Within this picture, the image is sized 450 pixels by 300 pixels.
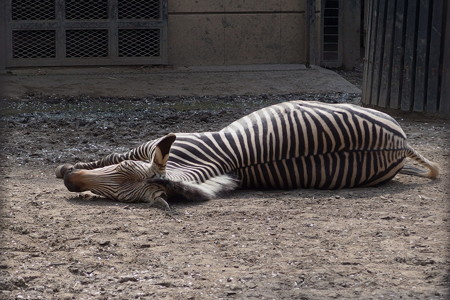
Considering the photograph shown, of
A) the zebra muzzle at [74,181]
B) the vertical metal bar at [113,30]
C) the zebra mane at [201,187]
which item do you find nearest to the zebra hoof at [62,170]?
Answer: the zebra muzzle at [74,181]

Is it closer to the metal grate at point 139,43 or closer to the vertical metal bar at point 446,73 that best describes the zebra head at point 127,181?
the vertical metal bar at point 446,73

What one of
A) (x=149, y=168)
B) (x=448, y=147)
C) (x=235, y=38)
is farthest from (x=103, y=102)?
(x=149, y=168)

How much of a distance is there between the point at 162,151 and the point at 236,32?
6946 mm

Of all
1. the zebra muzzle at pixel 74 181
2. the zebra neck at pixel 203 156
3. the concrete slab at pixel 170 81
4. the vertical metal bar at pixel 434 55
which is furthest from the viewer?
the concrete slab at pixel 170 81

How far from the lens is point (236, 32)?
1202 cm

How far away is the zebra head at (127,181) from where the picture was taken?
5383 mm

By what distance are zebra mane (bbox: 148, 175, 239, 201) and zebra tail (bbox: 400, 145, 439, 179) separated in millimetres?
1226

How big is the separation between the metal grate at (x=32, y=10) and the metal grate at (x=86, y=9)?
0.22 metres

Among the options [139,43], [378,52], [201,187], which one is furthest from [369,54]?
[201,187]

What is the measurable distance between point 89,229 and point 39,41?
23.0 feet

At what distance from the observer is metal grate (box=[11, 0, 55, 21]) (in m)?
11.5

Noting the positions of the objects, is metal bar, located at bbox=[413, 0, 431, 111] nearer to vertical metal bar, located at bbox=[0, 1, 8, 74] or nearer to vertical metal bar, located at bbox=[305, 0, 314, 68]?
vertical metal bar, located at bbox=[305, 0, 314, 68]

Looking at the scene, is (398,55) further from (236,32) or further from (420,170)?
(236,32)

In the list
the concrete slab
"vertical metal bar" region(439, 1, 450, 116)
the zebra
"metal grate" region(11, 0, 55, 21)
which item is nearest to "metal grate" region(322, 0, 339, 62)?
the concrete slab
